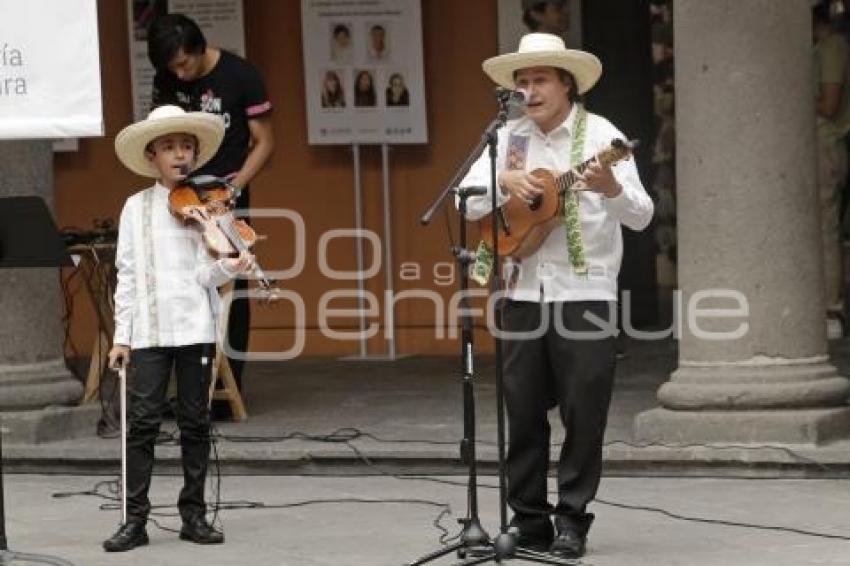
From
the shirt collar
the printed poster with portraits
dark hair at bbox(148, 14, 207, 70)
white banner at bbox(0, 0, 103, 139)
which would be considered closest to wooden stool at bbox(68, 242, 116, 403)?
dark hair at bbox(148, 14, 207, 70)

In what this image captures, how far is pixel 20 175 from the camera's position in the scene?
1123 cm

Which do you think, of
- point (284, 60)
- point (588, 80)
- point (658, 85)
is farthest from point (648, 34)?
point (588, 80)

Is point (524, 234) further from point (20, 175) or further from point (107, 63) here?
point (107, 63)

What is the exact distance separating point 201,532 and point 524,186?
215 cm

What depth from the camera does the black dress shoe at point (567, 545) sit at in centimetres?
808

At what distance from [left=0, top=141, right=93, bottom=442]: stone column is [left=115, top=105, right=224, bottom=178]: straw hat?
8.09 feet

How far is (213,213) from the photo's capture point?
28.4 ft

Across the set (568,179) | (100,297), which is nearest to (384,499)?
(568,179)

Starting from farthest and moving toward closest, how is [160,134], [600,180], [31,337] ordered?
[31,337] → [160,134] → [600,180]

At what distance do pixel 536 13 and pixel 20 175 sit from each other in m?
4.05

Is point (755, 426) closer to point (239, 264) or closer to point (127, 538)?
point (239, 264)

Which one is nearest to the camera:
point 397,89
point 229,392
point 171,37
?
point 171,37

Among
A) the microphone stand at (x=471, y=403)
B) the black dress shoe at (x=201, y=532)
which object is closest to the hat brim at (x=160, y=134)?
the microphone stand at (x=471, y=403)

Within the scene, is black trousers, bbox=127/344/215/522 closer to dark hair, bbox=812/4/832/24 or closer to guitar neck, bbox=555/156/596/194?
guitar neck, bbox=555/156/596/194
